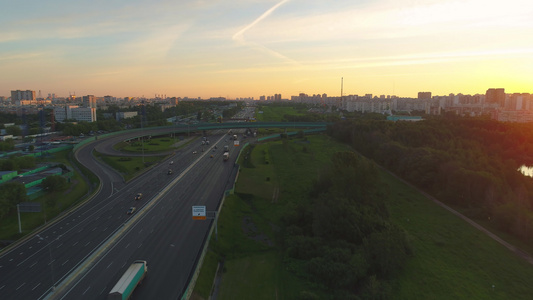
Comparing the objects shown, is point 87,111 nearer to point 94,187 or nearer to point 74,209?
point 94,187

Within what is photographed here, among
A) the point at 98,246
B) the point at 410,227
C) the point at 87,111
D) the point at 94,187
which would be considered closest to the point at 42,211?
the point at 94,187

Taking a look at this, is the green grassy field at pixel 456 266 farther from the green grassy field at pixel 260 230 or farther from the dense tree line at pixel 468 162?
the green grassy field at pixel 260 230

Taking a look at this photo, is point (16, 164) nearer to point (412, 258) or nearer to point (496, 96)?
point (412, 258)

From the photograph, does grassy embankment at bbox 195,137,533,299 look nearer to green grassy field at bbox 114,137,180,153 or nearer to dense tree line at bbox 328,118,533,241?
dense tree line at bbox 328,118,533,241

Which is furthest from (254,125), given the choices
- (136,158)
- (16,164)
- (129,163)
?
(16,164)

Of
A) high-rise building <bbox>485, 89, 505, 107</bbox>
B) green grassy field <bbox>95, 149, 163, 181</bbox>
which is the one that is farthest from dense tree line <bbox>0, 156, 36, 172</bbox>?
high-rise building <bbox>485, 89, 505, 107</bbox>
